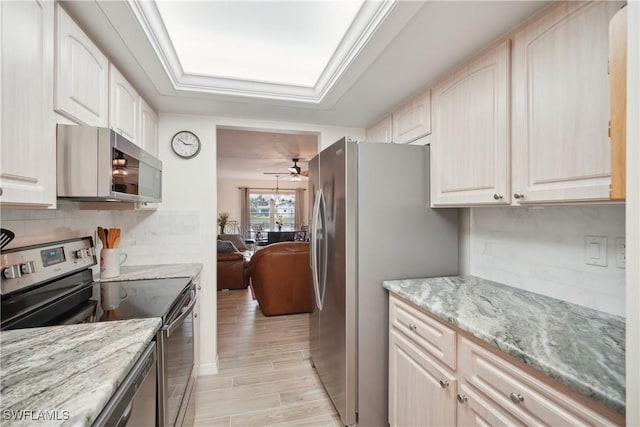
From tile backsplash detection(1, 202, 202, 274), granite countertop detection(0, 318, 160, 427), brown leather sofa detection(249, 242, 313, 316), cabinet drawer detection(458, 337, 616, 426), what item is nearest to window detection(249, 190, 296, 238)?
brown leather sofa detection(249, 242, 313, 316)

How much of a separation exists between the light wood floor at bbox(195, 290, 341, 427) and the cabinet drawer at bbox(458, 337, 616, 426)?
1186 millimetres

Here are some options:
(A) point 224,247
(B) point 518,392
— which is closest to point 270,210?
(A) point 224,247

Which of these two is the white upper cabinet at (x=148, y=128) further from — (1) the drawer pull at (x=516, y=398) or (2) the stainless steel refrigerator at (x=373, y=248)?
(1) the drawer pull at (x=516, y=398)

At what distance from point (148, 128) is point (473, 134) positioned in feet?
7.25

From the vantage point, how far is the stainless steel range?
1.20 meters

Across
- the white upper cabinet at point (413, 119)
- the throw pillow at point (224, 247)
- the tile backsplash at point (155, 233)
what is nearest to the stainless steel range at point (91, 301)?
the tile backsplash at point (155, 233)

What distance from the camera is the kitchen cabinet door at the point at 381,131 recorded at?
7.89 ft

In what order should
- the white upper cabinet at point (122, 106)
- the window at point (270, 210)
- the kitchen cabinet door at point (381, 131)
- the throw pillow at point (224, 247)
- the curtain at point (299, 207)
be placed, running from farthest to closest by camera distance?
the curtain at point (299, 207) < the window at point (270, 210) < the throw pillow at point (224, 247) < the kitchen cabinet door at point (381, 131) < the white upper cabinet at point (122, 106)

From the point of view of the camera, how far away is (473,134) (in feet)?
5.02

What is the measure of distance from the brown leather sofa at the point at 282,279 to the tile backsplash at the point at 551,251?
2333 millimetres

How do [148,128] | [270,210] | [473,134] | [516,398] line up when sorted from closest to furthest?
Answer: 1. [516,398]
2. [473,134]
3. [148,128]
4. [270,210]

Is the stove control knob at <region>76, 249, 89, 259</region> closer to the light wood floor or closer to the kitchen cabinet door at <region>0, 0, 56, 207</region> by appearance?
the kitchen cabinet door at <region>0, 0, 56, 207</region>

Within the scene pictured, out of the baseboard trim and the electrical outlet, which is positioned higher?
the electrical outlet

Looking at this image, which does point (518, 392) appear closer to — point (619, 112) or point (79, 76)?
point (619, 112)
